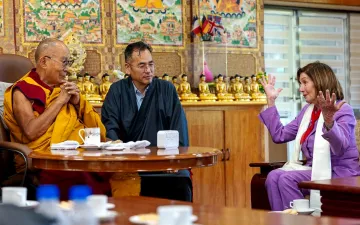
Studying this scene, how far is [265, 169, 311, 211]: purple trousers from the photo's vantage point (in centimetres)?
386

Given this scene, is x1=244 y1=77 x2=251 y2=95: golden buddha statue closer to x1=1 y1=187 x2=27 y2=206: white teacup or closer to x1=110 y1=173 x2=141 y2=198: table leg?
x1=110 y1=173 x2=141 y2=198: table leg

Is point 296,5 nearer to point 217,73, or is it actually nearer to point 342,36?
point 342,36

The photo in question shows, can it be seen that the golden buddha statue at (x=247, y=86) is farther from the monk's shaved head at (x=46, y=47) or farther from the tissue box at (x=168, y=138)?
the tissue box at (x=168, y=138)

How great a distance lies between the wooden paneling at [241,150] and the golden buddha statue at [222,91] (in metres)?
0.15

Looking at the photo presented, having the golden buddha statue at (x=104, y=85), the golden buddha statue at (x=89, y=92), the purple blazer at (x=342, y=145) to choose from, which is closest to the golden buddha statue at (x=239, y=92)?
the golden buddha statue at (x=104, y=85)

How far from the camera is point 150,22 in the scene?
5.73m

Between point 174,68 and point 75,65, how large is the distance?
37.7 inches

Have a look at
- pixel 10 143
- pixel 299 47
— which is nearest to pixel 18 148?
pixel 10 143

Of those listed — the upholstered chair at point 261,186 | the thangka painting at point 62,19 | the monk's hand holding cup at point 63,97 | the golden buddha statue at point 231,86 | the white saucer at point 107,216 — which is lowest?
the upholstered chair at point 261,186

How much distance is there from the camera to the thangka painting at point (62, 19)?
5.22 m

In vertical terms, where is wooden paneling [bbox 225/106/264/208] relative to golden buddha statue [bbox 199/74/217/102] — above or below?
below

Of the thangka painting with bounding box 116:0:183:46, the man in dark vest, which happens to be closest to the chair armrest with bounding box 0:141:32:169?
the man in dark vest

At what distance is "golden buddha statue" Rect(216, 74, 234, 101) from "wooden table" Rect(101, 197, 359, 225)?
3697mm

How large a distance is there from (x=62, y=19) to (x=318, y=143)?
2447 millimetres
